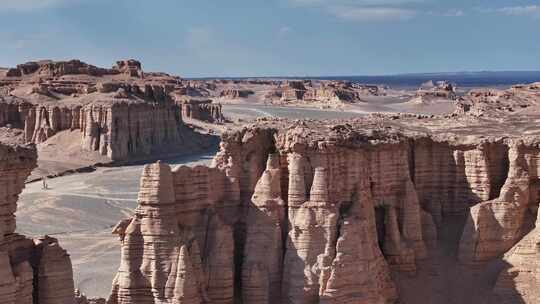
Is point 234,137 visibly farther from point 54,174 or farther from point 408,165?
point 54,174

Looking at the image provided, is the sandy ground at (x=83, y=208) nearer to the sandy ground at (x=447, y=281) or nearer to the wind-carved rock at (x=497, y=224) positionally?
the sandy ground at (x=447, y=281)

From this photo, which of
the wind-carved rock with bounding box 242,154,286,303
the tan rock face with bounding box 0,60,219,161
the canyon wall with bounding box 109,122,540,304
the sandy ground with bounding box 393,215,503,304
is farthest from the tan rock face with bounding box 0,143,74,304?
the tan rock face with bounding box 0,60,219,161

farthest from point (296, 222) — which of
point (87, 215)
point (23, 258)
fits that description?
point (87, 215)

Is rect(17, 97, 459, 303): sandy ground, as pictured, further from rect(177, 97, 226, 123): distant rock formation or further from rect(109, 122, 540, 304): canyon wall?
rect(177, 97, 226, 123): distant rock formation

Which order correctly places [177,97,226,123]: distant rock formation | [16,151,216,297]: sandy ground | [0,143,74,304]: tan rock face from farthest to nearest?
1. [177,97,226,123]: distant rock formation
2. [16,151,216,297]: sandy ground
3. [0,143,74,304]: tan rock face

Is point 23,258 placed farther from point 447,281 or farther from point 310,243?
point 447,281
